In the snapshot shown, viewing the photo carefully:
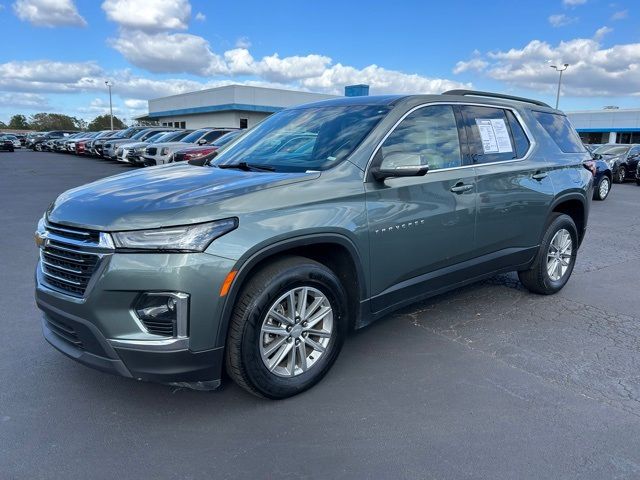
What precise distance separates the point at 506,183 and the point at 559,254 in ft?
4.84

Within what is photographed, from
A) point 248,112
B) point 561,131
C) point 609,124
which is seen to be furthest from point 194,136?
point 609,124

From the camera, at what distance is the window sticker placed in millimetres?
4488

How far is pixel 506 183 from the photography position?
4.50 meters

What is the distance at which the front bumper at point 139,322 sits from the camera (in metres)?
2.66

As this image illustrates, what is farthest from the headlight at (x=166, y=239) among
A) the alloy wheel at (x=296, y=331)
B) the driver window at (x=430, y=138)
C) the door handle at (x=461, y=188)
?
the door handle at (x=461, y=188)

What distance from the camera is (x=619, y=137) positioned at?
62.0 m

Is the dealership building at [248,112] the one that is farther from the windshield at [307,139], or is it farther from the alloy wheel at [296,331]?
the alloy wheel at [296,331]

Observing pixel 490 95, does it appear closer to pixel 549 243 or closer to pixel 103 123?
pixel 549 243

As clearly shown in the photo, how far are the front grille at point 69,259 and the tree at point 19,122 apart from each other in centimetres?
13446

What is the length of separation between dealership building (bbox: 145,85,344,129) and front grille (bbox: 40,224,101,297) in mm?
46094

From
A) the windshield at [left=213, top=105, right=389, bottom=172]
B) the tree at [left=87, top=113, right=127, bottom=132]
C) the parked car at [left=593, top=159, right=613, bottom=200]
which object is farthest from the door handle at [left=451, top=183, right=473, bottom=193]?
the tree at [left=87, top=113, right=127, bottom=132]

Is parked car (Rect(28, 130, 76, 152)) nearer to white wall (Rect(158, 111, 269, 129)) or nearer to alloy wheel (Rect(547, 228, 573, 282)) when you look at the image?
white wall (Rect(158, 111, 269, 129))

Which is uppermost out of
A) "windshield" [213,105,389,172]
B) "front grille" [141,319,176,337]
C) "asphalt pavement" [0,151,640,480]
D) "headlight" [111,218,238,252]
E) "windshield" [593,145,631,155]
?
"windshield" [593,145,631,155]

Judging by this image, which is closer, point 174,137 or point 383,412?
point 383,412
